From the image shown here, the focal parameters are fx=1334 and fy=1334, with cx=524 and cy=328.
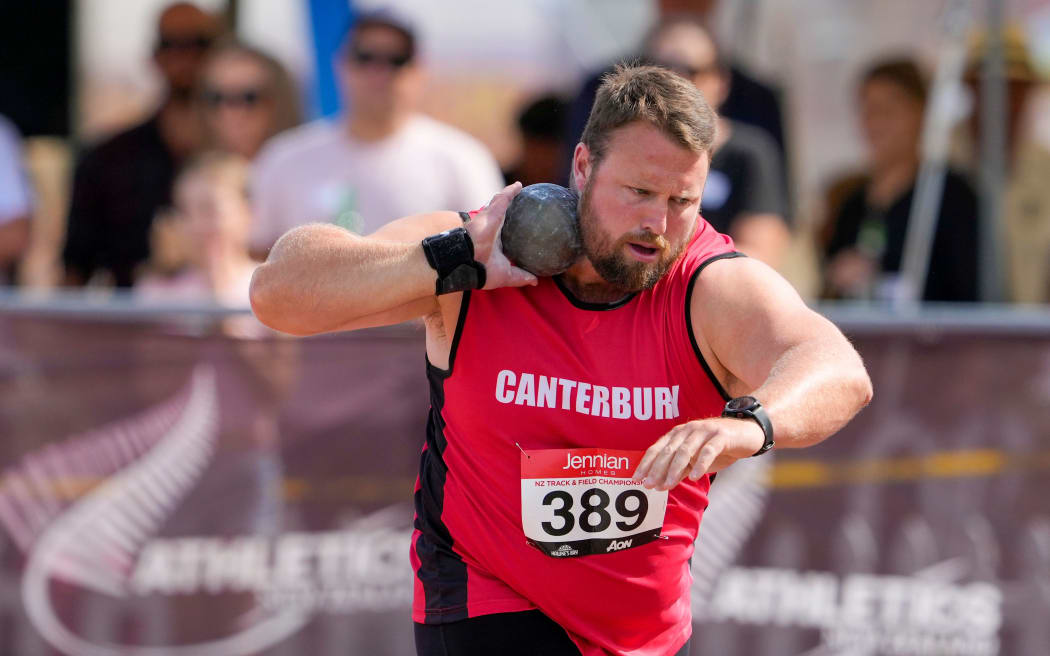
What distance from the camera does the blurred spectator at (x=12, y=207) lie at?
284 inches

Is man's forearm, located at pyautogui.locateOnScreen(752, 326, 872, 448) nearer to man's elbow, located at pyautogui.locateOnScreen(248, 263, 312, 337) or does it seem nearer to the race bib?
the race bib

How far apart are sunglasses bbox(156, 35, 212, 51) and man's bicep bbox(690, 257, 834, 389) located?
4.90m

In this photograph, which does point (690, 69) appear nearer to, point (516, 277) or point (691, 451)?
point (516, 277)

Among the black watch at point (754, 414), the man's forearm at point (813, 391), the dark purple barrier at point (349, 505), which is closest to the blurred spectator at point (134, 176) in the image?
the dark purple barrier at point (349, 505)

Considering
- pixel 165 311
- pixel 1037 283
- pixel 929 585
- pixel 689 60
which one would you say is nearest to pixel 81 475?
pixel 165 311

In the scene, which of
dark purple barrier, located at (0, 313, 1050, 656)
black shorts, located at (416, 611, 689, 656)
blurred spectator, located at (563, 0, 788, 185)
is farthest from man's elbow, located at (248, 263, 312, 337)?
blurred spectator, located at (563, 0, 788, 185)

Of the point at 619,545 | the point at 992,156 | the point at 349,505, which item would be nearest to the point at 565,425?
the point at 619,545

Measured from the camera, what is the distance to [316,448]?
590 cm

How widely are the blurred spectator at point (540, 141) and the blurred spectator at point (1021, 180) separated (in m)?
2.17

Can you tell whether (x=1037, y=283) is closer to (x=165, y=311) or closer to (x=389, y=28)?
(x=389, y=28)

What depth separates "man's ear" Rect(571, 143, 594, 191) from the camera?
356cm

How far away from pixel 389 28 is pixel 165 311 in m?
1.93

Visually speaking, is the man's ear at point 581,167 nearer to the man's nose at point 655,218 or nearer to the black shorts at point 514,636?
the man's nose at point 655,218

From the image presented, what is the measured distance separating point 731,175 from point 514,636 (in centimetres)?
333
